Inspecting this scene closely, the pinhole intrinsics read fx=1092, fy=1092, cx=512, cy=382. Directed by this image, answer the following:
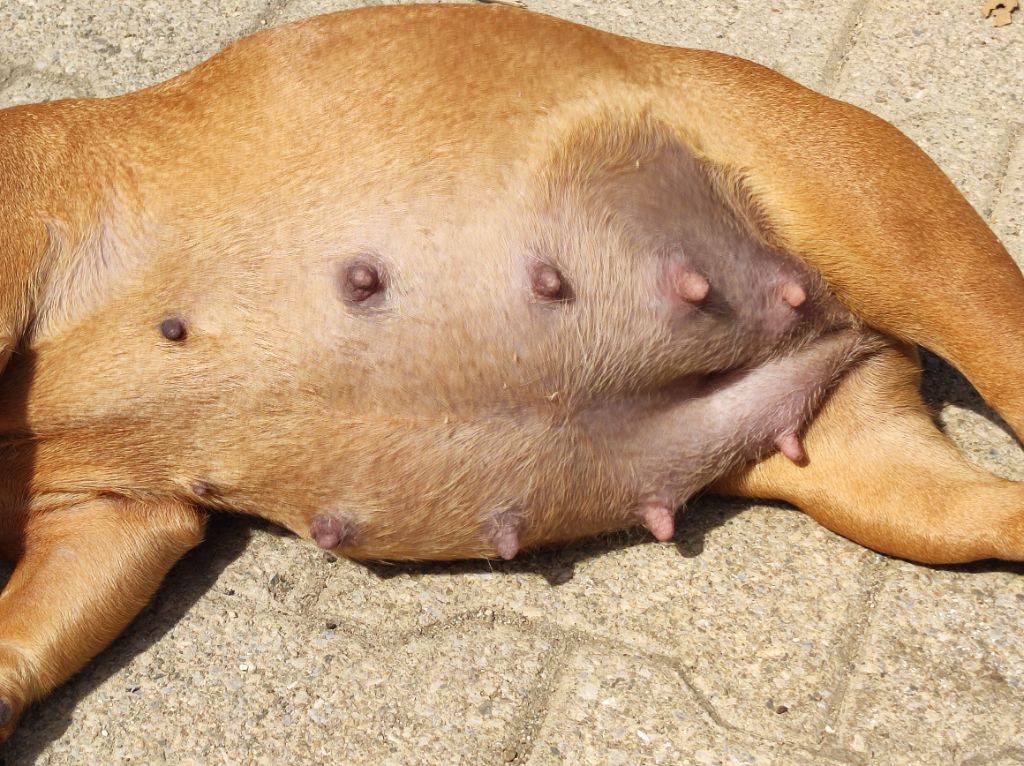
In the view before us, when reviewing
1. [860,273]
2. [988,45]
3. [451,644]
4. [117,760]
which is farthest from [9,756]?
[988,45]

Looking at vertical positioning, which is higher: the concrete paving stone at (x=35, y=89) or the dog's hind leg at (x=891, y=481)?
the dog's hind leg at (x=891, y=481)

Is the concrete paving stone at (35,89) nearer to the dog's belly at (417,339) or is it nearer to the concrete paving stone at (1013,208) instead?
the dog's belly at (417,339)

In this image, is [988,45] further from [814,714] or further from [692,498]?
[814,714]

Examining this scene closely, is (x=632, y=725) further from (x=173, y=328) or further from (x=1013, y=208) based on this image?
(x=1013, y=208)

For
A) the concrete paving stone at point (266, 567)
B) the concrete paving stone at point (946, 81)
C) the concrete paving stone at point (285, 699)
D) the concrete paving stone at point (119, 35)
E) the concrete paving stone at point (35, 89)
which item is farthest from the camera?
the concrete paving stone at point (119, 35)

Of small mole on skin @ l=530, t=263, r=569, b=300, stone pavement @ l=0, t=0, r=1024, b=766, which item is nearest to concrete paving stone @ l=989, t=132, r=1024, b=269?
stone pavement @ l=0, t=0, r=1024, b=766

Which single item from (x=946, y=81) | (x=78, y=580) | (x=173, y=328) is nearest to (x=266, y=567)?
(x=78, y=580)

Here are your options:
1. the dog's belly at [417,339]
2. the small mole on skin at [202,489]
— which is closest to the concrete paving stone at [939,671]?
the dog's belly at [417,339]
